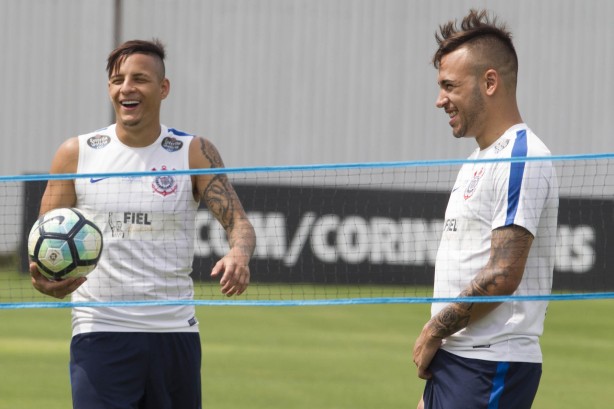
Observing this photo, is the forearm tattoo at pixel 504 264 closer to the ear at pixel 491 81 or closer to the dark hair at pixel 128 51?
the ear at pixel 491 81

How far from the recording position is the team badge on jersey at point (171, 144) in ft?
18.6

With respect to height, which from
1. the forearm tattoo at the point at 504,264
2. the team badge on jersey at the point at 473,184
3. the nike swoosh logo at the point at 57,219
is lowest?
the forearm tattoo at the point at 504,264

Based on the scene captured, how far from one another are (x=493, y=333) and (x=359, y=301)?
2.89 ft

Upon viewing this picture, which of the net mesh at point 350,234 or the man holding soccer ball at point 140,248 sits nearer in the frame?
the man holding soccer ball at point 140,248

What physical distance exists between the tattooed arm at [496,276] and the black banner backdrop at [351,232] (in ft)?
33.5

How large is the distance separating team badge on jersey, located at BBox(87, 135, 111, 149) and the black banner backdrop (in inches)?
361

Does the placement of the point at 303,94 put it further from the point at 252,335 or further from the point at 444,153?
the point at 252,335

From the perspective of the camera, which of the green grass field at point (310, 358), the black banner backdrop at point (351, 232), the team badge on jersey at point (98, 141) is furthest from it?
the black banner backdrop at point (351, 232)

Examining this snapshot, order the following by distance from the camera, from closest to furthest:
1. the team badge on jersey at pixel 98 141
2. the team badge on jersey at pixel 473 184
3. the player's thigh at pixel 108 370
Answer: the team badge on jersey at pixel 473 184, the player's thigh at pixel 108 370, the team badge on jersey at pixel 98 141

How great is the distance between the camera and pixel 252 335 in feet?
41.1

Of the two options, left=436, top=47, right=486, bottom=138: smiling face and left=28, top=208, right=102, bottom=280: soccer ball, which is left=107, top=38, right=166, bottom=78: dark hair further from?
left=436, top=47, right=486, bottom=138: smiling face

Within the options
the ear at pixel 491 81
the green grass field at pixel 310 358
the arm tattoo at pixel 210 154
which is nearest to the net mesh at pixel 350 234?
the green grass field at pixel 310 358

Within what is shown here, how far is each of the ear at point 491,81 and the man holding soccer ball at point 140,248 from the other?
139 cm

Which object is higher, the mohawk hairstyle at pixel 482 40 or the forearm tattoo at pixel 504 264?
the mohawk hairstyle at pixel 482 40
